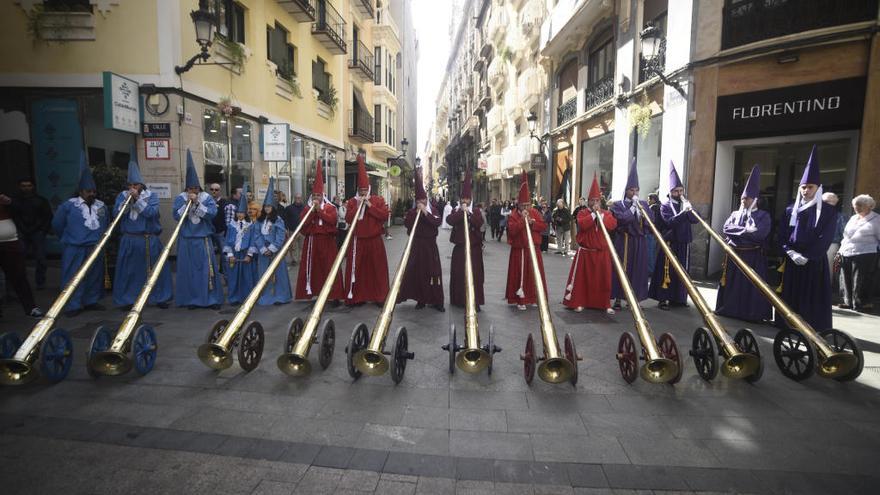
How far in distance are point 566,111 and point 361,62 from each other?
10965 mm

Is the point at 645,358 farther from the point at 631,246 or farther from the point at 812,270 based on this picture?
the point at 631,246

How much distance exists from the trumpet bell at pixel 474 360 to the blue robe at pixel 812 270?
408 cm

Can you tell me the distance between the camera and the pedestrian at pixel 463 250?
23.5 ft

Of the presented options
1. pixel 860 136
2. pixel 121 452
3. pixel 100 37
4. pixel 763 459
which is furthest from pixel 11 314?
pixel 860 136

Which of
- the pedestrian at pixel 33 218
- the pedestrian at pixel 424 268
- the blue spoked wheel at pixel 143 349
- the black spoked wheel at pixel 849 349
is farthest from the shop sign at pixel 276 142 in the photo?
the black spoked wheel at pixel 849 349

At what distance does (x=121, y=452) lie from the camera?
10.5 feet

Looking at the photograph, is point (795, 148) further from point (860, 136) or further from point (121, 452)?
point (121, 452)

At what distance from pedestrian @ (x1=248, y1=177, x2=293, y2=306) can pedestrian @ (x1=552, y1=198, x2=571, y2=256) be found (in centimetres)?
948

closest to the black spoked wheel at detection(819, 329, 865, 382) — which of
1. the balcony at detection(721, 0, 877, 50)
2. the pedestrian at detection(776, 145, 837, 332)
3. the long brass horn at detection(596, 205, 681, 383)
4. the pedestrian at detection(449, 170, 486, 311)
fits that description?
the pedestrian at detection(776, 145, 837, 332)

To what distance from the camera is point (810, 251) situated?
19.0ft

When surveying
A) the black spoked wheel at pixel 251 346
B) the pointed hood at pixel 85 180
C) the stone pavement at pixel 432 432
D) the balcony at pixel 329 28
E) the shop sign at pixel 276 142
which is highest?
the balcony at pixel 329 28

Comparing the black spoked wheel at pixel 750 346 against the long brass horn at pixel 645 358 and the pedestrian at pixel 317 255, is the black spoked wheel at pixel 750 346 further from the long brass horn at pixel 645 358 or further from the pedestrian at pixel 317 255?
the pedestrian at pixel 317 255

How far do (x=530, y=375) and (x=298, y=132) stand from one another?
1461 cm

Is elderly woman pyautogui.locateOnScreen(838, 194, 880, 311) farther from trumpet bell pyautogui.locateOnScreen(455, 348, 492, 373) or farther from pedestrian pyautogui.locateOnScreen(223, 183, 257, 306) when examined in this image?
pedestrian pyautogui.locateOnScreen(223, 183, 257, 306)
